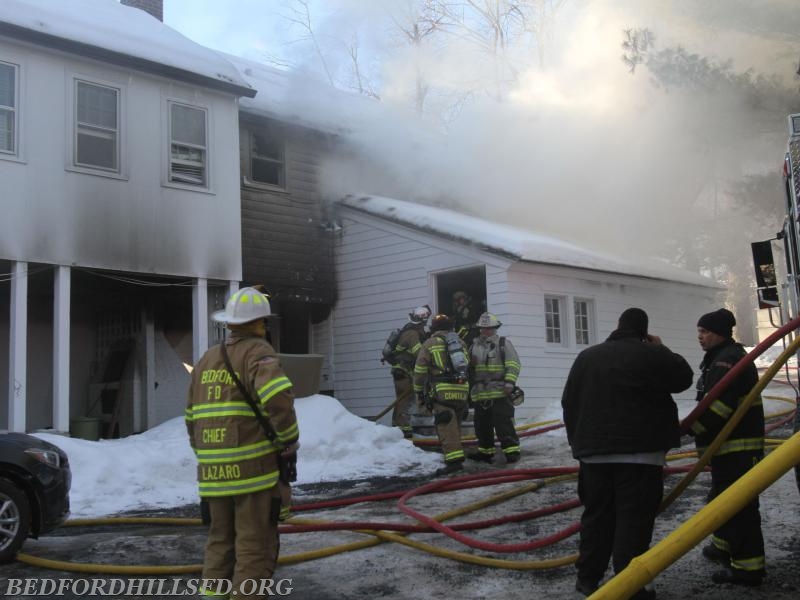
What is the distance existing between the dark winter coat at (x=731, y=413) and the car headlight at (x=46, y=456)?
4219mm

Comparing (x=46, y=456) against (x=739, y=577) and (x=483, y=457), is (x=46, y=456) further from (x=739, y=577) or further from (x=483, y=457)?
(x=483, y=457)

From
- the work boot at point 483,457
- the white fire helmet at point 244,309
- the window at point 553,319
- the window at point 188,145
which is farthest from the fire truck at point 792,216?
the window at point 188,145

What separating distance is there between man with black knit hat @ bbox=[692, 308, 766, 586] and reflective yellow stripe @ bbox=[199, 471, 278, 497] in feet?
7.75

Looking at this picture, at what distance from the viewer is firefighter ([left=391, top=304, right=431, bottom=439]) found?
38.1 ft

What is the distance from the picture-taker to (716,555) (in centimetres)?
479

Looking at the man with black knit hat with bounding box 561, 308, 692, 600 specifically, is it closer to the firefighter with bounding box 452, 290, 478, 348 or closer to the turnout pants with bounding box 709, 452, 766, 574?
the turnout pants with bounding box 709, 452, 766, 574

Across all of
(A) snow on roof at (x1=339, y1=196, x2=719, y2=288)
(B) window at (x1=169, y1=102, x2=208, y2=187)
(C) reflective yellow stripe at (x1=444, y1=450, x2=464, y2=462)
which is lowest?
(C) reflective yellow stripe at (x1=444, y1=450, x2=464, y2=462)

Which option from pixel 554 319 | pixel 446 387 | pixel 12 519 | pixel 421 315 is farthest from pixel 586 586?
pixel 554 319

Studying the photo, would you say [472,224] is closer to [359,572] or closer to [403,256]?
[403,256]

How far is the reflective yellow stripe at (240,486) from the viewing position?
3.80m

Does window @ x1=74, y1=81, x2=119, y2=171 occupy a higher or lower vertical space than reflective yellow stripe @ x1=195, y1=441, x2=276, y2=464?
higher

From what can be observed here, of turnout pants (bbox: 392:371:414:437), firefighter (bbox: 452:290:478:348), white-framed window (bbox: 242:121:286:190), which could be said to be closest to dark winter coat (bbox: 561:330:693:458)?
firefighter (bbox: 452:290:478:348)

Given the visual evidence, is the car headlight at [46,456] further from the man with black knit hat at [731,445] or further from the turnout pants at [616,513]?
the man with black knit hat at [731,445]

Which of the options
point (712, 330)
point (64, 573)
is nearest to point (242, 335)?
point (64, 573)
